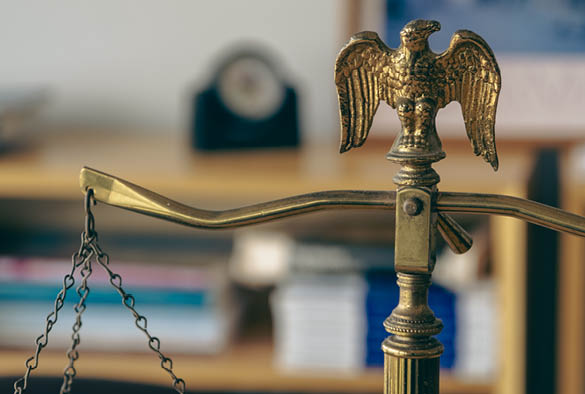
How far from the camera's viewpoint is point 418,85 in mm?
389

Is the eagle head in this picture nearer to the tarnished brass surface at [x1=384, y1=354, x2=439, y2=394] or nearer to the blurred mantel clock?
the tarnished brass surface at [x1=384, y1=354, x2=439, y2=394]

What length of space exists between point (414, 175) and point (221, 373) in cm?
93

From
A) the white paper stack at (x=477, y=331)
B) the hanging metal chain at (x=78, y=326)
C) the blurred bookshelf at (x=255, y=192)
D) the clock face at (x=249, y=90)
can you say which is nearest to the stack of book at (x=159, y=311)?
the blurred bookshelf at (x=255, y=192)

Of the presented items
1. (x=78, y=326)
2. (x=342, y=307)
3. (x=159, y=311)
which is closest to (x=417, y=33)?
(x=78, y=326)

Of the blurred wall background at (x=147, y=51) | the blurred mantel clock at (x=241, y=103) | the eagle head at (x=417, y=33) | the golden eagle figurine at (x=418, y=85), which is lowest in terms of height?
the golden eagle figurine at (x=418, y=85)

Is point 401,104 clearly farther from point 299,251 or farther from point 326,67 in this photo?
point 326,67

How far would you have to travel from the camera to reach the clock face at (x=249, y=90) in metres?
1.36

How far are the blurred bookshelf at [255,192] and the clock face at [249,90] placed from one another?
0.07m

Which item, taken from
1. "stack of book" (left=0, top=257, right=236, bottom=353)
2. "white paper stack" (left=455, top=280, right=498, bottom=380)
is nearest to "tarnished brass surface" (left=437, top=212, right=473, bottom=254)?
"white paper stack" (left=455, top=280, right=498, bottom=380)

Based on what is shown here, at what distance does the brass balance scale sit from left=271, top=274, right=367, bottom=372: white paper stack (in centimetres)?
87

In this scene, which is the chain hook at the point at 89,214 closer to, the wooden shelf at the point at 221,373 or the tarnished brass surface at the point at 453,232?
the tarnished brass surface at the point at 453,232

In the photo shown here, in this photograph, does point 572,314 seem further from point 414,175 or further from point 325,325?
point 414,175

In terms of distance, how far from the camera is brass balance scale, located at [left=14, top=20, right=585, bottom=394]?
1.28ft

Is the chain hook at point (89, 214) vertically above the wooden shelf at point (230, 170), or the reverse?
the wooden shelf at point (230, 170)
